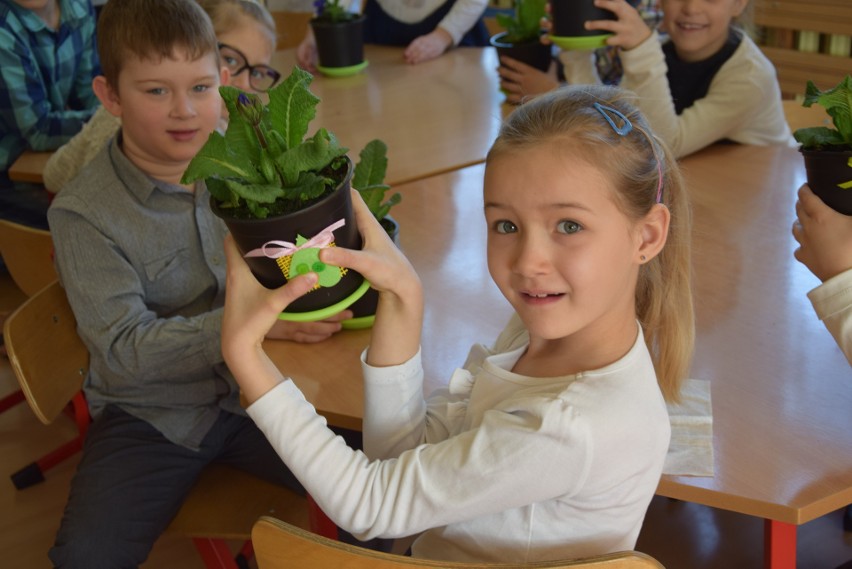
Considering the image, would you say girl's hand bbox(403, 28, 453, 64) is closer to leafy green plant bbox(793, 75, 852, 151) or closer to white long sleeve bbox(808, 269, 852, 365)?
leafy green plant bbox(793, 75, 852, 151)

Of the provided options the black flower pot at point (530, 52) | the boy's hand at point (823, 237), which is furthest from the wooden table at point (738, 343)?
the black flower pot at point (530, 52)

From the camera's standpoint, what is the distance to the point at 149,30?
1635mm

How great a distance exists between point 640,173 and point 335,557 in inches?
22.2

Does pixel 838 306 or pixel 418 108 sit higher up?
pixel 838 306

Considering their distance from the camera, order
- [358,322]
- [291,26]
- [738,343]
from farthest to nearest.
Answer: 1. [291,26]
2. [358,322]
3. [738,343]

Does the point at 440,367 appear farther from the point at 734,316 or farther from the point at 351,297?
the point at 734,316

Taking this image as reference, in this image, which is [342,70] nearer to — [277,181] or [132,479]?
[132,479]

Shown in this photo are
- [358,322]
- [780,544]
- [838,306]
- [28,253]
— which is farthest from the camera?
[28,253]

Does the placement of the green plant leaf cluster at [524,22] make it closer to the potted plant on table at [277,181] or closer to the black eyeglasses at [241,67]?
the black eyeglasses at [241,67]

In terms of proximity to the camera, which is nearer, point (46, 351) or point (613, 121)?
point (613, 121)

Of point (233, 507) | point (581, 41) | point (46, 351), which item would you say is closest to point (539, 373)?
point (233, 507)

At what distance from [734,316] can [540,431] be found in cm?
62

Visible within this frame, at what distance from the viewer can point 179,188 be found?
5.62ft

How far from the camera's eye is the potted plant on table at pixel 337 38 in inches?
113
